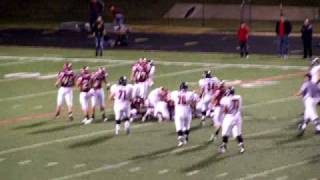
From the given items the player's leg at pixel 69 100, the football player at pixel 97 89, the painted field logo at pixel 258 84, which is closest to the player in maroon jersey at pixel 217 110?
the football player at pixel 97 89

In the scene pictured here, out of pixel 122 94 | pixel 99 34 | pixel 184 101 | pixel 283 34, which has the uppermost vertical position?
pixel 99 34

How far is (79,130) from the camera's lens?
2253 centimetres

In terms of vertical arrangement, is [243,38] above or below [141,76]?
above

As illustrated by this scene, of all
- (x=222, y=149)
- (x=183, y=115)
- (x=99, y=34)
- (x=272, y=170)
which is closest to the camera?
(x=272, y=170)

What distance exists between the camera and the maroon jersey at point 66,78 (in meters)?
24.1

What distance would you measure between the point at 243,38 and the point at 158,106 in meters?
11.7

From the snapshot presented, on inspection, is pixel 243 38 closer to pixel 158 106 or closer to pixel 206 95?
pixel 206 95

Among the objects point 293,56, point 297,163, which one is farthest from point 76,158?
point 293,56

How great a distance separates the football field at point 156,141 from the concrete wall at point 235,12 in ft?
53.7

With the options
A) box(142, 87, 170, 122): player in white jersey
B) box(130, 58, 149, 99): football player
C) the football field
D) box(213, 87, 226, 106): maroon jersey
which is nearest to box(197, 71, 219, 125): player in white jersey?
the football field

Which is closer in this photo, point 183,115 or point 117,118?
point 183,115

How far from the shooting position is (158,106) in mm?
23500

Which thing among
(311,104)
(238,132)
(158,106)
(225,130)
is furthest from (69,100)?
(311,104)

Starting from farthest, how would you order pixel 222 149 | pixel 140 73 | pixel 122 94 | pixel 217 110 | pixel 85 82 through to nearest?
pixel 140 73 < pixel 85 82 < pixel 122 94 < pixel 217 110 < pixel 222 149
